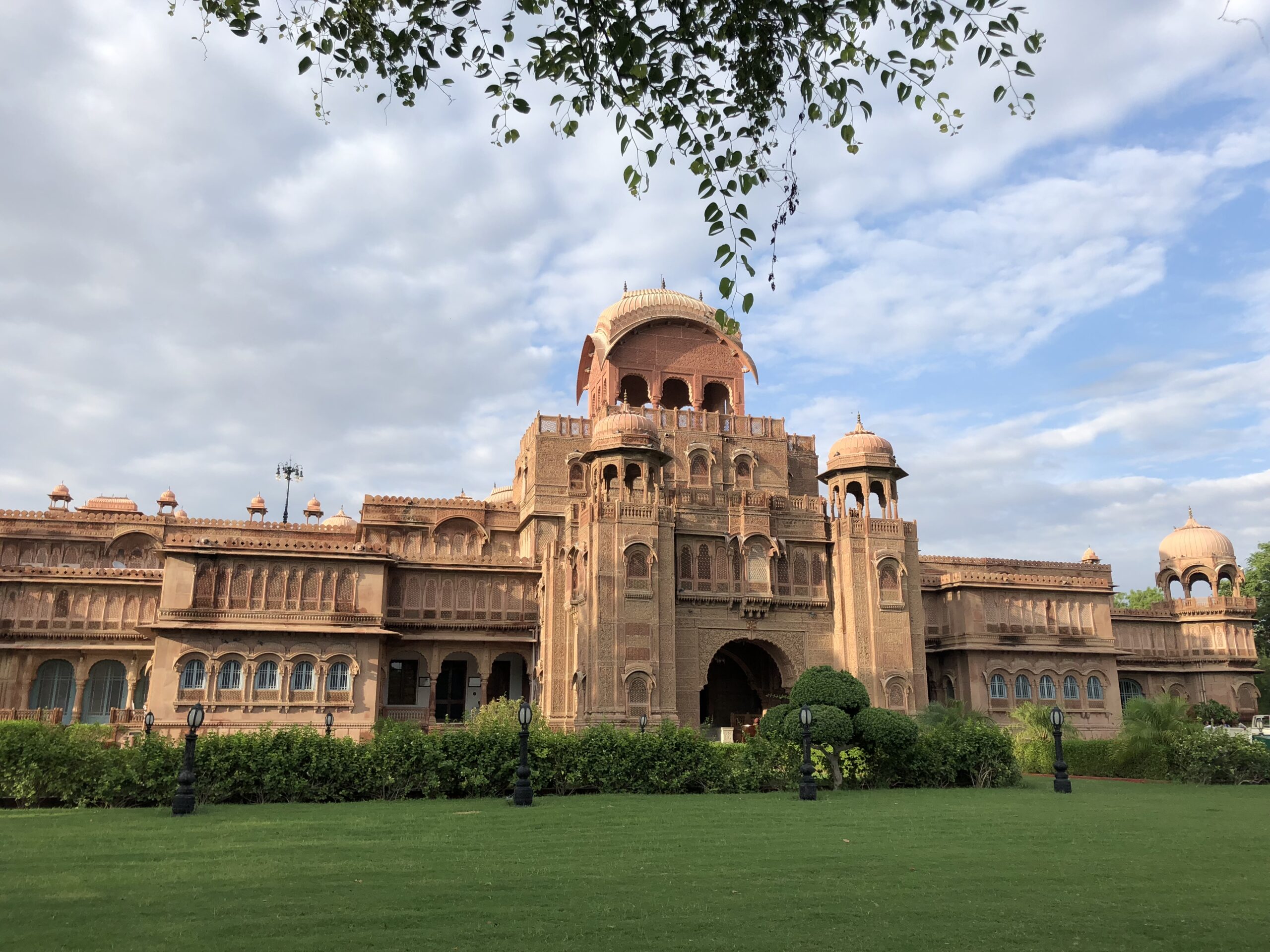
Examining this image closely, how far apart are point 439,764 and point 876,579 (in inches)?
797

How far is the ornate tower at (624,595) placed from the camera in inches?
1181

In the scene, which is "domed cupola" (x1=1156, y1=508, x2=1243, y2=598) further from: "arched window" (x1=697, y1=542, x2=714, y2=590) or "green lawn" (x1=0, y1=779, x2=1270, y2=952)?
"green lawn" (x1=0, y1=779, x2=1270, y2=952)

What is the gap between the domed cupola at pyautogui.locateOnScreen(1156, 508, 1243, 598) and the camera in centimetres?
4450

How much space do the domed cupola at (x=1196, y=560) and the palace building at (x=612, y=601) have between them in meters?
0.32

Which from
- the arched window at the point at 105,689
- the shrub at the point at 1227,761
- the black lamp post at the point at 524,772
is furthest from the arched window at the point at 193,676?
the shrub at the point at 1227,761

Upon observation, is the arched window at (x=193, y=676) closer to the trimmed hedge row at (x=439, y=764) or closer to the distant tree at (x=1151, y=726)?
the trimmed hedge row at (x=439, y=764)

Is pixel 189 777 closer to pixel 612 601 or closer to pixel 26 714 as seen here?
pixel 612 601

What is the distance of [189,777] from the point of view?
1516 centimetres

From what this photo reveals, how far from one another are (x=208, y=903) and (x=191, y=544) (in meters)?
27.5

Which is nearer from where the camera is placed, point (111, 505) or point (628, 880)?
point (628, 880)

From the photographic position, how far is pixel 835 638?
33969mm

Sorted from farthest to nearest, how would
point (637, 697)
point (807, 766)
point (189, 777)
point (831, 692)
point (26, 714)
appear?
point (26, 714), point (637, 697), point (831, 692), point (807, 766), point (189, 777)

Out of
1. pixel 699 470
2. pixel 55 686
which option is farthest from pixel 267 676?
pixel 699 470

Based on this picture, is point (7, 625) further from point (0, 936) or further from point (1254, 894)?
point (1254, 894)
